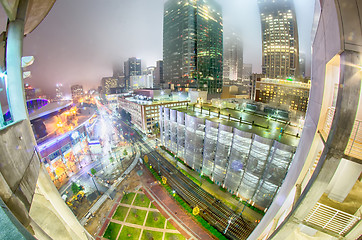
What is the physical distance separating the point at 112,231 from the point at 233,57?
202 m

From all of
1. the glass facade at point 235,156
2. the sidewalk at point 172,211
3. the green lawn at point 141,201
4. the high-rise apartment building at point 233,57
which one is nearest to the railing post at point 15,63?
the glass facade at point 235,156

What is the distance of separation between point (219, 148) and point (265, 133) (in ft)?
24.6

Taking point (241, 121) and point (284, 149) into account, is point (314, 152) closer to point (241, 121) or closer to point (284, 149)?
point (284, 149)

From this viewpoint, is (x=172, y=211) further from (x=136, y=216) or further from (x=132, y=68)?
(x=132, y=68)

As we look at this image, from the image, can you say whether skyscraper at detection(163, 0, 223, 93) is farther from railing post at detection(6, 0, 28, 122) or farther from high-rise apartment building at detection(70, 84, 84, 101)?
high-rise apartment building at detection(70, 84, 84, 101)

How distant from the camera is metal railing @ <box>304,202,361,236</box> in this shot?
4.39 meters

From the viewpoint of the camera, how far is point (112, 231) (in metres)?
20.4

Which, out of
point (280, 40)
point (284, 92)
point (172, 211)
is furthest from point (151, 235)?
point (280, 40)

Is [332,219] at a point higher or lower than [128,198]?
higher

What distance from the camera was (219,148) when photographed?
24438mm

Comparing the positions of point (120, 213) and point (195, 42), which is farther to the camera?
point (195, 42)

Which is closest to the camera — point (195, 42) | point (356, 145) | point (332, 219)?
point (356, 145)

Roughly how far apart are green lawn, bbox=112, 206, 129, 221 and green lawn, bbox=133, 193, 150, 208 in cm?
178

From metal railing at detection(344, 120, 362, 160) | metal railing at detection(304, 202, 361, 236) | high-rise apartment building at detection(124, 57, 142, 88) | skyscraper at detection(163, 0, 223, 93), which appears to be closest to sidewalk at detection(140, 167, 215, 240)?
metal railing at detection(304, 202, 361, 236)
